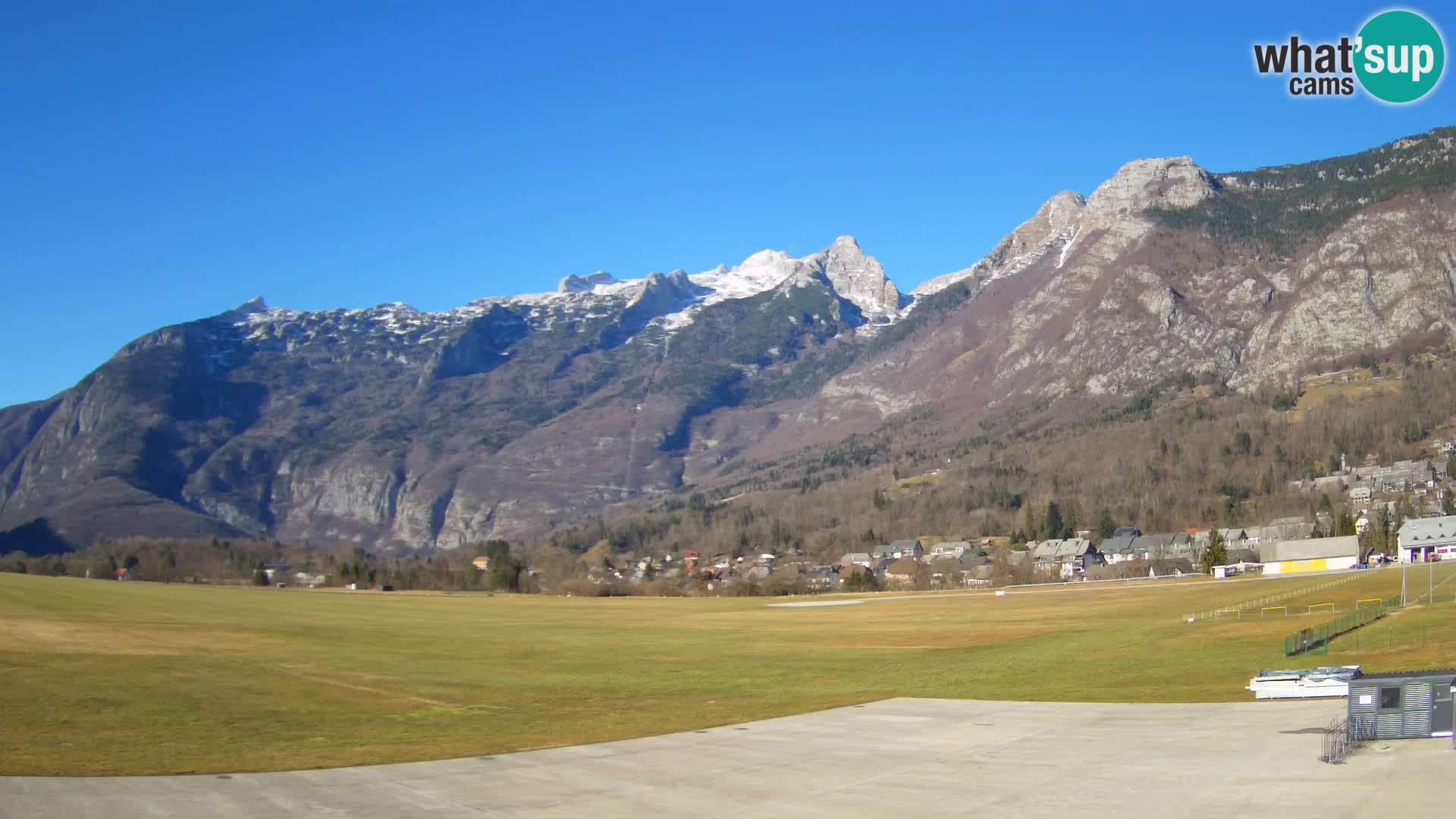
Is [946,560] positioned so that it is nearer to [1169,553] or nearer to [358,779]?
[1169,553]

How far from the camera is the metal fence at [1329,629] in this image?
162 ft

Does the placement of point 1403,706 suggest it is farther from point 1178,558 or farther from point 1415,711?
point 1178,558

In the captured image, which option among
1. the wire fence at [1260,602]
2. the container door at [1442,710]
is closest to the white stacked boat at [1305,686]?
the container door at [1442,710]

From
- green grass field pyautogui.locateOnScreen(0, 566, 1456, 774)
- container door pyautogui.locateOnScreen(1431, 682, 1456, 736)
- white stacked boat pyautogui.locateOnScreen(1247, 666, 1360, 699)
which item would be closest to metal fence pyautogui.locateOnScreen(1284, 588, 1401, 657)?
green grass field pyautogui.locateOnScreen(0, 566, 1456, 774)

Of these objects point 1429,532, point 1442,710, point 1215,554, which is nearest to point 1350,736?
point 1442,710

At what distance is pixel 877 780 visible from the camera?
95.0ft

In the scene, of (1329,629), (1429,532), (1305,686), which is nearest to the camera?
(1305,686)

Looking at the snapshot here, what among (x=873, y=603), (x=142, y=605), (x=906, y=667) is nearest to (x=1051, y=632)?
(x=906, y=667)

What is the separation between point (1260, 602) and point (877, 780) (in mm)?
58099

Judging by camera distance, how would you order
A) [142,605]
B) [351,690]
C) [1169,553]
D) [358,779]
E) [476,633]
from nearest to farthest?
[358,779]
[351,690]
[476,633]
[142,605]
[1169,553]

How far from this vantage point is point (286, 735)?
35.6 metres

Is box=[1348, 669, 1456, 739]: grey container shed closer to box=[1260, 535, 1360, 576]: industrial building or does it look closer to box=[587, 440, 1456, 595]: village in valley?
box=[587, 440, 1456, 595]: village in valley

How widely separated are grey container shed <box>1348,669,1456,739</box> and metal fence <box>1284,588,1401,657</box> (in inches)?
759

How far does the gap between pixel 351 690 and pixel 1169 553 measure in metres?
151
